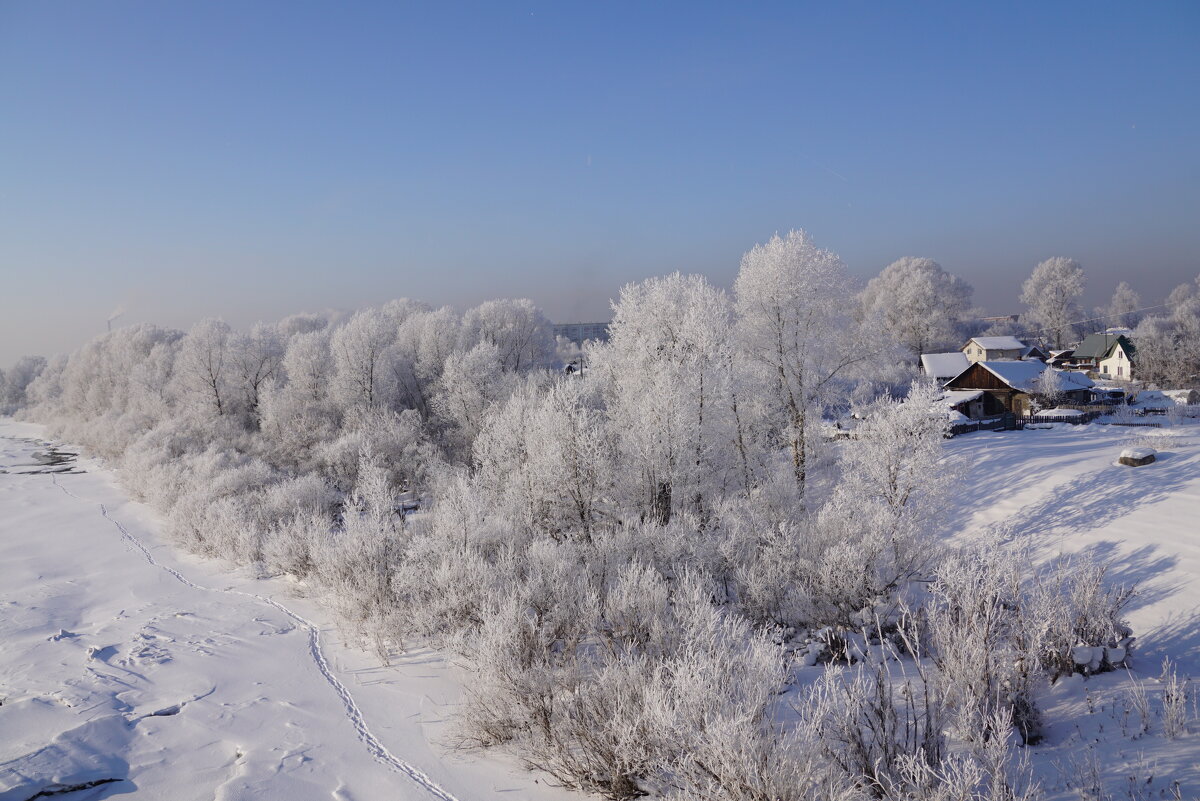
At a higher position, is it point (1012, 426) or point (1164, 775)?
point (1164, 775)

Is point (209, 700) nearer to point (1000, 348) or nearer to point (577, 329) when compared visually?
point (1000, 348)

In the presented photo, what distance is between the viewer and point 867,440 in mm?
14898

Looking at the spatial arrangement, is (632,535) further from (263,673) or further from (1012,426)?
(1012,426)

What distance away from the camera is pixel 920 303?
48344mm

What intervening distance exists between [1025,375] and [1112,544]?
864 inches

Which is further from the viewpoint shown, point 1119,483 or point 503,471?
point 503,471

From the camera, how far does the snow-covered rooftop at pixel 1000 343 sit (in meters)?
46.5

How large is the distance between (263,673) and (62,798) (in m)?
3.31

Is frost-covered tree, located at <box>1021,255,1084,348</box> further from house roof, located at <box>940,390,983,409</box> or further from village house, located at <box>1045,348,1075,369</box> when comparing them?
house roof, located at <box>940,390,983,409</box>

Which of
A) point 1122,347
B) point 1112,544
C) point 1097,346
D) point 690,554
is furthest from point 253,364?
point 1097,346

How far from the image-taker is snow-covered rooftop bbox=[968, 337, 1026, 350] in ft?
153

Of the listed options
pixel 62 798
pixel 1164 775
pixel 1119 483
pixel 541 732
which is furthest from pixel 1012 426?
pixel 62 798

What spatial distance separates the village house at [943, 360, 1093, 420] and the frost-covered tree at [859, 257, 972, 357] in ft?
44.7

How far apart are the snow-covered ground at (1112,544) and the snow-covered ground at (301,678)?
35mm
